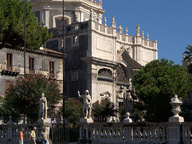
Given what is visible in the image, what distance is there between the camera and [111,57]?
165ft

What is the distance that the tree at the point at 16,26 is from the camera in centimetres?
2917

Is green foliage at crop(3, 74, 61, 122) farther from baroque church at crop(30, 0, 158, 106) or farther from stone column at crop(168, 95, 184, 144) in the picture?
baroque church at crop(30, 0, 158, 106)

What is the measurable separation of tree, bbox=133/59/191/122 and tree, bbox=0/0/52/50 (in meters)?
10.8

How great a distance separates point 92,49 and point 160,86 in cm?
1361

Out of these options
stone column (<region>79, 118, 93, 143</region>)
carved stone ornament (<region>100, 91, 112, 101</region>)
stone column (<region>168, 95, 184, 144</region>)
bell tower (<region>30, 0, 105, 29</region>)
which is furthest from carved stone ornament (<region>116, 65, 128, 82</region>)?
stone column (<region>168, 95, 184, 144</region>)

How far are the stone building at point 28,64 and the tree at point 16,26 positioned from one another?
1014 centimetres

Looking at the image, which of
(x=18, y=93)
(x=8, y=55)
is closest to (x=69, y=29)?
(x=8, y=55)

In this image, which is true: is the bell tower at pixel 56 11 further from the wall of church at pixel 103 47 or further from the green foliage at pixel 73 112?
the green foliage at pixel 73 112

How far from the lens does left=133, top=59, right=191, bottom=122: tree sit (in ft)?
115

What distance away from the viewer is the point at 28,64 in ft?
143

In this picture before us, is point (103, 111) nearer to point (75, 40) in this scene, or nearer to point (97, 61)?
point (97, 61)

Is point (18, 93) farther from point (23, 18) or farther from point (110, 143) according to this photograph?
point (110, 143)

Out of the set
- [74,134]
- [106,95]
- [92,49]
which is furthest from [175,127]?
[106,95]

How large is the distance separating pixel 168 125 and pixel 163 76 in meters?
18.3
